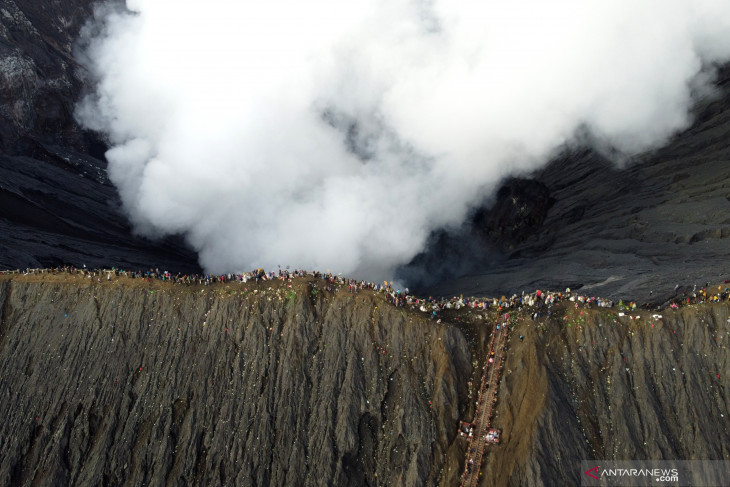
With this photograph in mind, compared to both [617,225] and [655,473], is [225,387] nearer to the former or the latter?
[655,473]

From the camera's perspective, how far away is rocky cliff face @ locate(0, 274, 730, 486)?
33344mm

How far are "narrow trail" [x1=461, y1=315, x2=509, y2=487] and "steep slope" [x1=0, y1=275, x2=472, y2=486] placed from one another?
140 centimetres

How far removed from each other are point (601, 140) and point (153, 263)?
56.8m

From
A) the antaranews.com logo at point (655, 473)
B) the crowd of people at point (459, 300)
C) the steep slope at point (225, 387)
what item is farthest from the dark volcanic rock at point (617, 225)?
the steep slope at point (225, 387)

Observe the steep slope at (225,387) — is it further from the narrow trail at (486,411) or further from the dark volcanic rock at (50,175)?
the dark volcanic rock at (50,175)

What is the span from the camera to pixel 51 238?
2275 inches

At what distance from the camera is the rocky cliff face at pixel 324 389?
33344 millimetres

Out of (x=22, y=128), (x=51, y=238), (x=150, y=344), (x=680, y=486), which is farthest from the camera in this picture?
(x=22, y=128)

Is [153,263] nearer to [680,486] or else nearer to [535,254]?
[535,254]

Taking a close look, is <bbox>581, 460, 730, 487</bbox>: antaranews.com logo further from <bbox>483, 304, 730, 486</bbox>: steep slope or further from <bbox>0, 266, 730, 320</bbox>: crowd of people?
<bbox>0, 266, 730, 320</bbox>: crowd of people

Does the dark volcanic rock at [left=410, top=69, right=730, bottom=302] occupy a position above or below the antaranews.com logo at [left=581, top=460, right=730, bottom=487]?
above

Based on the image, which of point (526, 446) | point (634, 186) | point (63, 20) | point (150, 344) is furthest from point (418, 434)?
point (63, 20)

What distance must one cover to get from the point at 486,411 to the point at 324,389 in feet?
38.9

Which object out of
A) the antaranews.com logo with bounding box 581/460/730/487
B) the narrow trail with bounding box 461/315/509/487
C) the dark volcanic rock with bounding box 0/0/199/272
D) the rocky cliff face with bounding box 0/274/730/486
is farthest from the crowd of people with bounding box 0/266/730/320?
the dark volcanic rock with bounding box 0/0/199/272
